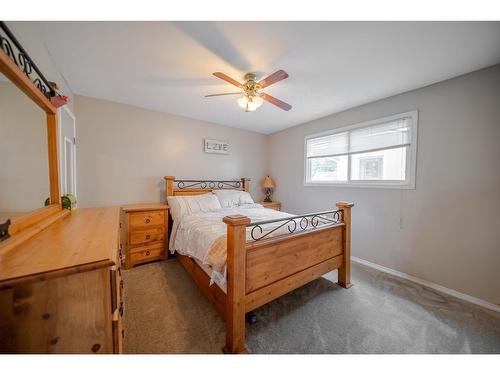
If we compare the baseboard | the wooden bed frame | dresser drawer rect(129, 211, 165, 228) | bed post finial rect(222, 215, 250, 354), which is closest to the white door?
dresser drawer rect(129, 211, 165, 228)

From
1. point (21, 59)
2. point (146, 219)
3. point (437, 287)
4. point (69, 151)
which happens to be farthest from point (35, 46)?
point (437, 287)

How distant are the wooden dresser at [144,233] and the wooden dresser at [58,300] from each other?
173 cm

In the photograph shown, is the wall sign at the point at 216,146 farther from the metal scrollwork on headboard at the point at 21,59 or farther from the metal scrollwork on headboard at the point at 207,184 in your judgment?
the metal scrollwork on headboard at the point at 21,59

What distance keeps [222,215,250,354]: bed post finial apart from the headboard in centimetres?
211

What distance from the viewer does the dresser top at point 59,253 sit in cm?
65

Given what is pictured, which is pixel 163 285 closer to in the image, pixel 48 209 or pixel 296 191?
pixel 48 209

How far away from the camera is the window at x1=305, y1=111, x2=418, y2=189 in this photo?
2.40 metres

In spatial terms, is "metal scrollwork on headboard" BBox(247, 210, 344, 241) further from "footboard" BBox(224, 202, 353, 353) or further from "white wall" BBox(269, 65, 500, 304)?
"white wall" BBox(269, 65, 500, 304)

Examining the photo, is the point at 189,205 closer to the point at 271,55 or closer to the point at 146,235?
the point at 146,235

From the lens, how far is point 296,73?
197 cm

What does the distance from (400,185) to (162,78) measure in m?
3.17

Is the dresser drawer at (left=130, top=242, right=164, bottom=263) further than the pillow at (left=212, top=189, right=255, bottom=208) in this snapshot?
No

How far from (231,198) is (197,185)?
0.73m
